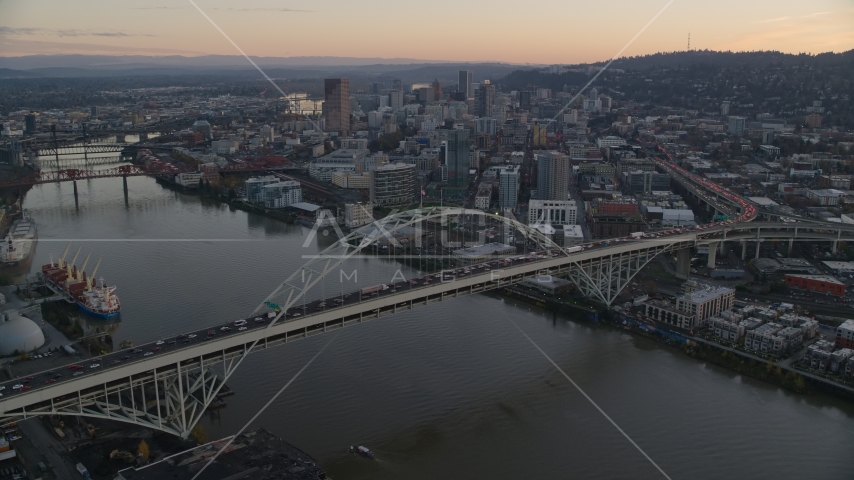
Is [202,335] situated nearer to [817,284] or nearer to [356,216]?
[356,216]

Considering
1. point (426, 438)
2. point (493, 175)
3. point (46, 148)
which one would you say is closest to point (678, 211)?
point (493, 175)

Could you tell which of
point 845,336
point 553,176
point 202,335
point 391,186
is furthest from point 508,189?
point 202,335

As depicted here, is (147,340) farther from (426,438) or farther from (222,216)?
(222,216)

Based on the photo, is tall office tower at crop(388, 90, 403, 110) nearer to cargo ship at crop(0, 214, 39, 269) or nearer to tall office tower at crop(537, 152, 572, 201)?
tall office tower at crop(537, 152, 572, 201)

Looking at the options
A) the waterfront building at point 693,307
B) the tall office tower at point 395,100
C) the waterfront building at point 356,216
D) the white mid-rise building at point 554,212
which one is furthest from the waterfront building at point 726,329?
the tall office tower at point 395,100

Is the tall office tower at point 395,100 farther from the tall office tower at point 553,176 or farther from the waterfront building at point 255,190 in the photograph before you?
the tall office tower at point 553,176

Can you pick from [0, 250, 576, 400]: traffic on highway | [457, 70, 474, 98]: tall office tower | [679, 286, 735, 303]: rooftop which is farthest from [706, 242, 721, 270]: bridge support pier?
[457, 70, 474, 98]: tall office tower
